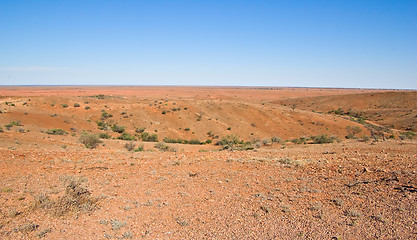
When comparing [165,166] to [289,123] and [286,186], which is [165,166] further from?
[289,123]

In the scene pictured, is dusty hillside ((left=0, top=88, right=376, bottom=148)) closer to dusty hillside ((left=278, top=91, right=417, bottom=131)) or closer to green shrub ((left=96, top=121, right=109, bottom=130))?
green shrub ((left=96, top=121, right=109, bottom=130))

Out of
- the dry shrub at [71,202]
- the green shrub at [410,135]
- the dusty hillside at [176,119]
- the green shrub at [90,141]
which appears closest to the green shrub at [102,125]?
the dusty hillside at [176,119]

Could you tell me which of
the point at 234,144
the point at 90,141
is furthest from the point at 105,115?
the point at 234,144

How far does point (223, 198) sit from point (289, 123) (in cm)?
3392

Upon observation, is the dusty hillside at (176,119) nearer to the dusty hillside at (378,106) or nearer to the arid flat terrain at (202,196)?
the dusty hillside at (378,106)

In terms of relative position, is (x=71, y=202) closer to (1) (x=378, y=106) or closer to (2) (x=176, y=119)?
(2) (x=176, y=119)

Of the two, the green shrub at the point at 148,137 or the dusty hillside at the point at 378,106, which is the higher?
the dusty hillside at the point at 378,106

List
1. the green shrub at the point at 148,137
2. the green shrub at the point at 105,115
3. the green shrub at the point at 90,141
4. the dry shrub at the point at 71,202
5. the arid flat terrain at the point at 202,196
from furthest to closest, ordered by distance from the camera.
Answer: the green shrub at the point at 105,115, the green shrub at the point at 148,137, the green shrub at the point at 90,141, the dry shrub at the point at 71,202, the arid flat terrain at the point at 202,196

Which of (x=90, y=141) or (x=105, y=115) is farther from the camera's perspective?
(x=105, y=115)

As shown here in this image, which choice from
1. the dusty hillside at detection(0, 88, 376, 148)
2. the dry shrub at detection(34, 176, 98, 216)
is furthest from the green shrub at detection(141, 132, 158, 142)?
the dry shrub at detection(34, 176, 98, 216)

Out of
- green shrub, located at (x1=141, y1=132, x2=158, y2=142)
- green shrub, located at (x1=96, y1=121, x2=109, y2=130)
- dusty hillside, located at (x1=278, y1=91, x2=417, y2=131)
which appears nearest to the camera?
green shrub, located at (x1=141, y1=132, x2=158, y2=142)

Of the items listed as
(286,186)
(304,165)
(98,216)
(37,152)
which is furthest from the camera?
(37,152)

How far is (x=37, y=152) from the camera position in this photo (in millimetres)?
12750

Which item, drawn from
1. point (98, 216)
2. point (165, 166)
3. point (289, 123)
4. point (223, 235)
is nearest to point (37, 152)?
point (165, 166)
